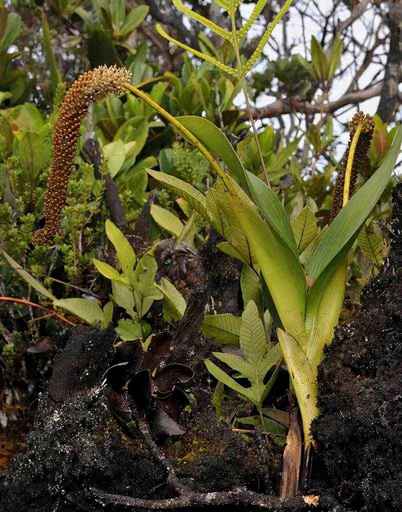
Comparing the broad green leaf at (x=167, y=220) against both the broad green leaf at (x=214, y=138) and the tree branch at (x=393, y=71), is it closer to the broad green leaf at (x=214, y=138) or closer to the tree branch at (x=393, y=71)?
the broad green leaf at (x=214, y=138)

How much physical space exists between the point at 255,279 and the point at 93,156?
2.98ft

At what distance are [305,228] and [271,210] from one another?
Result: 0.21m

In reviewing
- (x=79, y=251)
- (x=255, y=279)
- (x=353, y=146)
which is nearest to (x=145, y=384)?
(x=255, y=279)

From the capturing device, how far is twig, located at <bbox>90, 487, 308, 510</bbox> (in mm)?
1269

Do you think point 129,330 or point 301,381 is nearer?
point 301,381

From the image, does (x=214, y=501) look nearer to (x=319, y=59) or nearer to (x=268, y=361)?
(x=268, y=361)

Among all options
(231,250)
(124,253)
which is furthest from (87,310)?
(231,250)

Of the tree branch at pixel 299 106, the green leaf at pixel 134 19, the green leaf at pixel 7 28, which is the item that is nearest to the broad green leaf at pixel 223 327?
the green leaf at pixel 7 28

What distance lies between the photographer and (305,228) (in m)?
1.58

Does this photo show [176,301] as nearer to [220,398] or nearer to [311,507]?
[220,398]

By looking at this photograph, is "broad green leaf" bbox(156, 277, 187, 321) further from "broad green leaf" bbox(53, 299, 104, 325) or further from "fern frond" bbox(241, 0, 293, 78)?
"fern frond" bbox(241, 0, 293, 78)

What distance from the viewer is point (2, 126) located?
252 centimetres

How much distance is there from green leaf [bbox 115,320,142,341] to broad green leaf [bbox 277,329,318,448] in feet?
1.72

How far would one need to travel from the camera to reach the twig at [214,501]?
127cm
